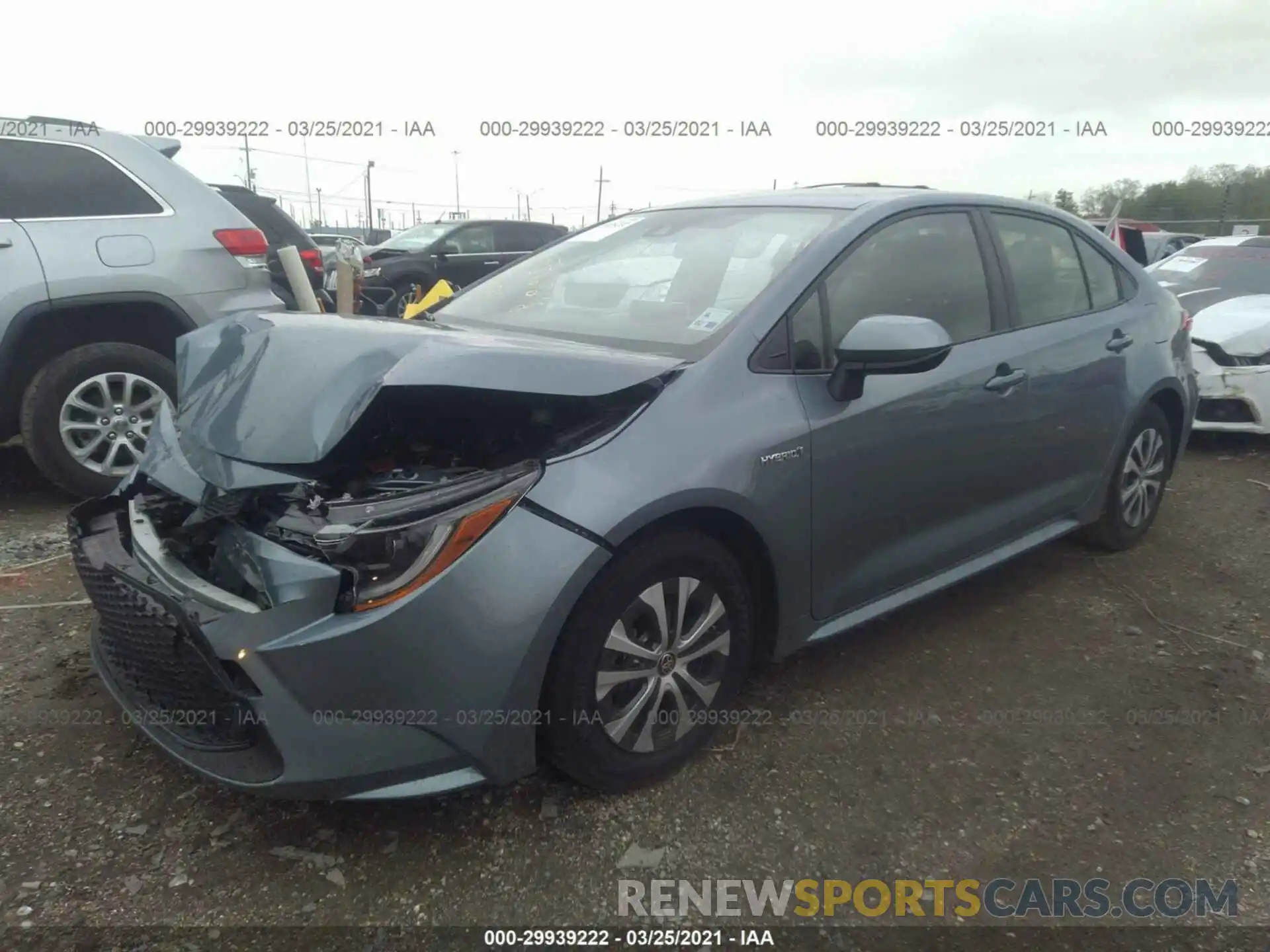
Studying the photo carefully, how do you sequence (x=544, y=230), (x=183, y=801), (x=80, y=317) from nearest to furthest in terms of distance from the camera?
1. (x=183, y=801)
2. (x=80, y=317)
3. (x=544, y=230)

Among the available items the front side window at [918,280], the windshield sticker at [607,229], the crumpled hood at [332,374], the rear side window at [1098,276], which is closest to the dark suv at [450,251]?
the windshield sticker at [607,229]

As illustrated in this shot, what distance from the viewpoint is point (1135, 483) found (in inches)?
159

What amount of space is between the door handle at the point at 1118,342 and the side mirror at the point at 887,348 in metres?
1.53

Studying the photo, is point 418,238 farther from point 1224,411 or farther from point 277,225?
point 1224,411

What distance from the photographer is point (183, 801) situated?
2.31 meters

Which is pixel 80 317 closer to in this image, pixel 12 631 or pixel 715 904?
pixel 12 631

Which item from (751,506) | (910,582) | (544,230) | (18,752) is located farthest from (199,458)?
(544,230)

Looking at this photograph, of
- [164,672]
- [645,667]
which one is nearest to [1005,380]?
[645,667]

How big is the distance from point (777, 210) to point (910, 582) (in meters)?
1.32

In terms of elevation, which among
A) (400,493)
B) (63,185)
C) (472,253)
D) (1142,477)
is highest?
(472,253)

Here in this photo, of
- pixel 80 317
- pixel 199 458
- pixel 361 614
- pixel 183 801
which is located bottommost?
pixel 183 801

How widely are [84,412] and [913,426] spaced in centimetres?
375

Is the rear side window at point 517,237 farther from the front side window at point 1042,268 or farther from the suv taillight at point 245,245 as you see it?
the front side window at point 1042,268

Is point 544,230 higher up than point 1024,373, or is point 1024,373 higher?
point 544,230
